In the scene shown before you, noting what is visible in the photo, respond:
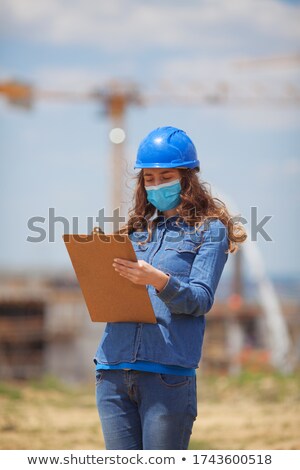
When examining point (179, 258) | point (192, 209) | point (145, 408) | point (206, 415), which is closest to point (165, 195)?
point (192, 209)

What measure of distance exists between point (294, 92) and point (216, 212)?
54.7 metres

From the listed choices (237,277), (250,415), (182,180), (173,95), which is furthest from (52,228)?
(237,277)

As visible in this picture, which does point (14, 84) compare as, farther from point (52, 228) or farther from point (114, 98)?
point (52, 228)

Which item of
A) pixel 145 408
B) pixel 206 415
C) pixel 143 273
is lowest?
pixel 206 415

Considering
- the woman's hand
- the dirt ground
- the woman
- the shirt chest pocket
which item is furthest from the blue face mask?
the dirt ground

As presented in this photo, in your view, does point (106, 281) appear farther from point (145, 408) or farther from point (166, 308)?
point (145, 408)

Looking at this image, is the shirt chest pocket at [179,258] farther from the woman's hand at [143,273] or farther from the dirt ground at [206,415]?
the dirt ground at [206,415]

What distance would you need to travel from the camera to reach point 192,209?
280cm

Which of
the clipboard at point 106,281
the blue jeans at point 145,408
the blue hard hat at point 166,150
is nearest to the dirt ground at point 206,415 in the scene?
the blue jeans at point 145,408

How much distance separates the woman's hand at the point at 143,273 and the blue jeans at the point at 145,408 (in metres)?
0.29

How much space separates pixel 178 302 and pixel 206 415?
4.22 meters

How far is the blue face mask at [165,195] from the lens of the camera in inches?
109

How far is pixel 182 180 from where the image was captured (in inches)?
110

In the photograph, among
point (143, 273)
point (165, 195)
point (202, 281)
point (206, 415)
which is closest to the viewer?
point (143, 273)
